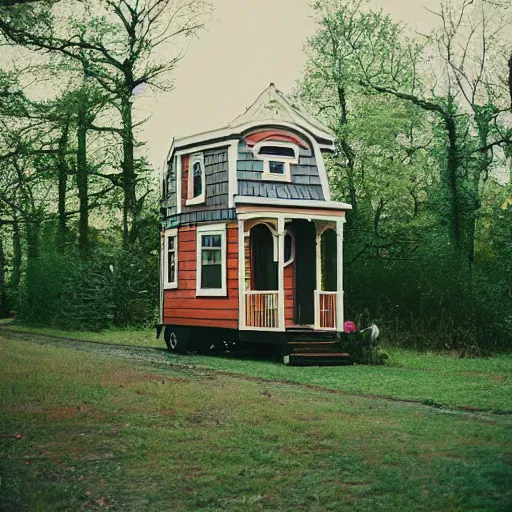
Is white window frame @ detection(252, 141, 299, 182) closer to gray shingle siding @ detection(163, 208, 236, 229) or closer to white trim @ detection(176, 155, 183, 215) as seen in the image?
gray shingle siding @ detection(163, 208, 236, 229)

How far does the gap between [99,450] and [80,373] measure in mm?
4056

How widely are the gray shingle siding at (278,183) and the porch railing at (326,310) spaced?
1625 millimetres

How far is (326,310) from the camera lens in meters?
12.5

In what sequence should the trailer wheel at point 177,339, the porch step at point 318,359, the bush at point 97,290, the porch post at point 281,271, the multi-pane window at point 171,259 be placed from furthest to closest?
the bush at point 97,290 < the multi-pane window at point 171,259 < the trailer wheel at point 177,339 < the porch post at point 281,271 < the porch step at point 318,359

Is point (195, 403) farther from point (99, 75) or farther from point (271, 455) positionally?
point (99, 75)

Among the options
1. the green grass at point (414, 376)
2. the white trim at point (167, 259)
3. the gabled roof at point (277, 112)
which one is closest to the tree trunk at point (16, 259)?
the white trim at point (167, 259)

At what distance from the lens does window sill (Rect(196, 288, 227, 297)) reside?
42.3 ft

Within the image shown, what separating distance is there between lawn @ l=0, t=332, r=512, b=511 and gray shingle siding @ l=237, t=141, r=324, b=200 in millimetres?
4246

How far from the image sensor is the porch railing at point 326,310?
1239 centimetres

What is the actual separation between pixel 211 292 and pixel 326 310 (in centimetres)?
178

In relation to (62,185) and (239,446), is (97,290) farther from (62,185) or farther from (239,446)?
(239,446)

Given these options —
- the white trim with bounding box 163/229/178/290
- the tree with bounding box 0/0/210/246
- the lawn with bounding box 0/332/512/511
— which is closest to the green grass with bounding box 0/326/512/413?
the lawn with bounding box 0/332/512/511

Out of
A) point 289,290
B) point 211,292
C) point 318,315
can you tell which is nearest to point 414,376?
point 318,315

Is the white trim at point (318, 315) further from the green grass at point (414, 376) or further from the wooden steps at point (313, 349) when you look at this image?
the green grass at point (414, 376)
